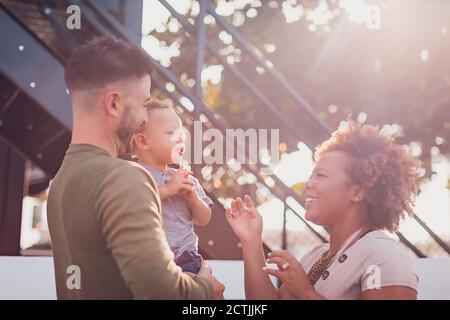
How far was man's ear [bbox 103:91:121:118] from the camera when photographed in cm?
171

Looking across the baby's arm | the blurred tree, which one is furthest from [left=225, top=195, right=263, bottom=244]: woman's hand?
the blurred tree

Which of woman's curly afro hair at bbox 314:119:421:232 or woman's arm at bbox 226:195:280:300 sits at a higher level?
woman's curly afro hair at bbox 314:119:421:232

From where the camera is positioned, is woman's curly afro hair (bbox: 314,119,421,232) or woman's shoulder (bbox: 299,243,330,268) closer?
woman's curly afro hair (bbox: 314,119,421,232)

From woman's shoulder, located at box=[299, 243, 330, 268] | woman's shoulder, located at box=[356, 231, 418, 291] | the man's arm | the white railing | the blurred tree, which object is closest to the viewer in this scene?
the man's arm

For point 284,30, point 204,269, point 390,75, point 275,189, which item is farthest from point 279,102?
point 204,269

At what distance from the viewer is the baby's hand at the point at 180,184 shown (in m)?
2.04

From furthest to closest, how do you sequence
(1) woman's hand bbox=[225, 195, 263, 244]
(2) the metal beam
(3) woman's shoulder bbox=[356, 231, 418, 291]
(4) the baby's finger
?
(2) the metal beam, (1) woman's hand bbox=[225, 195, 263, 244], (4) the baby's finger, (3) woman's shoulder bbox=[356, 231, 418, 291]

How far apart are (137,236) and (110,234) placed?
72mm

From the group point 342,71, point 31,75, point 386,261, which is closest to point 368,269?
point 386,261

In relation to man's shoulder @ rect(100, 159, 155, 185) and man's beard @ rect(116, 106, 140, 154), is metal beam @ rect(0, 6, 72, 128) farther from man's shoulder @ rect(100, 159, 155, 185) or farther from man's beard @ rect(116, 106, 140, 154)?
man's shoulder @ rect(100, 159, 155, 185)

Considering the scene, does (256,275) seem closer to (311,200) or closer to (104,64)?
(311,200)

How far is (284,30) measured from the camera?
605 cm

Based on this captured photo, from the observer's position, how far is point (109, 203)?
1479 mm
